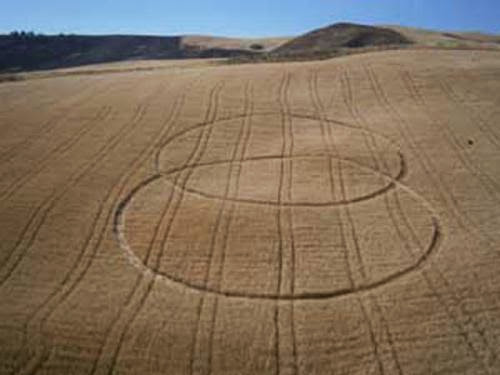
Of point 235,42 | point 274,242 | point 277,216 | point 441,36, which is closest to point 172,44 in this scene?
point 235,42

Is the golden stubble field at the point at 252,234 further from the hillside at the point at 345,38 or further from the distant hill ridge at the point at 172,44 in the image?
the distant hill ridge at the point at 172,44

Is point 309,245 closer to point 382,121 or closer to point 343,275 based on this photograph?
point 343,275

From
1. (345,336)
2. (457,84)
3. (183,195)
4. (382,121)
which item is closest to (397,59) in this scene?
(457,84)

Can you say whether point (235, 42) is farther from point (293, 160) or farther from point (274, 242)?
point (274, 242)

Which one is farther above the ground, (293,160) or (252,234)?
(293,160)

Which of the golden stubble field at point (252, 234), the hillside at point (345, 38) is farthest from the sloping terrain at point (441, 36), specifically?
the golden stubble field at point (252, 234)
